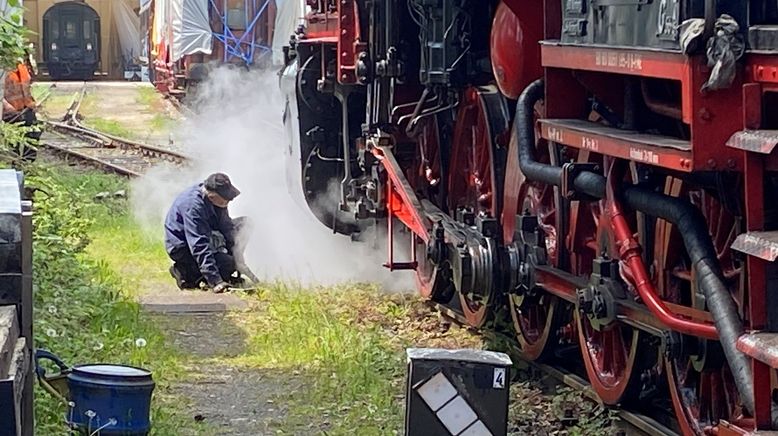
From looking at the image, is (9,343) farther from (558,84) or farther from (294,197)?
(294,197)

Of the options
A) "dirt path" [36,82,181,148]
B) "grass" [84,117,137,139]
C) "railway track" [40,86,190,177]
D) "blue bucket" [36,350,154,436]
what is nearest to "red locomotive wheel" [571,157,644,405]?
"blue bucket" [36,350,154,436]

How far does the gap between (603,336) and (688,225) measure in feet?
5.97

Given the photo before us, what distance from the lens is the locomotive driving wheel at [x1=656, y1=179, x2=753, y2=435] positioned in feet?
17.8

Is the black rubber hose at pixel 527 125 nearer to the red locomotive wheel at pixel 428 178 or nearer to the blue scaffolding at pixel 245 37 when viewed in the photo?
the red locomotive wheel at pixel 428 178

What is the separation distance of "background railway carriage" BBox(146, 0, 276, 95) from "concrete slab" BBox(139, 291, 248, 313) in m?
16.3

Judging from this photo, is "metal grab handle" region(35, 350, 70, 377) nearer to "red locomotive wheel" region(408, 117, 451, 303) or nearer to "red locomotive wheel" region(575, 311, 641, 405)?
"red locomotive wheel" region(575, 311, 641, 405)

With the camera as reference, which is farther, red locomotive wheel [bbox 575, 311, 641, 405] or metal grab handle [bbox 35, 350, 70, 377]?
red locomotive wheel [bbox 575, 311, 641, 405]

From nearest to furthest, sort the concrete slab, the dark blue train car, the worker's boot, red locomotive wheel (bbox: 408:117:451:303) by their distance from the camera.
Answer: red locomotive wheel (bbox: 408:117:451:303)
the concrete slab
the worker's boot
the dark blue train car

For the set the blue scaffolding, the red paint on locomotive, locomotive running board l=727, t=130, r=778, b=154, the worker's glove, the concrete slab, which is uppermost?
the blue scaffolding

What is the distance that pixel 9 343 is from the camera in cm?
464

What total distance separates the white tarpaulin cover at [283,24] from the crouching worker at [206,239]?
11.4 metres

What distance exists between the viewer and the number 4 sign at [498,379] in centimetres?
473

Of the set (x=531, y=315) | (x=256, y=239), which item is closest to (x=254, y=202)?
(x=256, y=239)

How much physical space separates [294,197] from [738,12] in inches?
295
